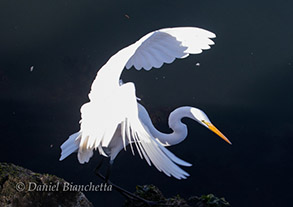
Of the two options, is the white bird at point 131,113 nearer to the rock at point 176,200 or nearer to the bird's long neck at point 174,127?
the bird's long neck at point 174,127

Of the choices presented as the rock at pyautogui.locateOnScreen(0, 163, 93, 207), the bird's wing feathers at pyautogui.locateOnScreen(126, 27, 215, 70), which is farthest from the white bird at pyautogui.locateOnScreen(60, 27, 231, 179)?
the rock at pyautogui.locateOnScreen(0, 163, 93, 207)

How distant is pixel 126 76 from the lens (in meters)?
3.52

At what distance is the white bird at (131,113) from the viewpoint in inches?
62.9

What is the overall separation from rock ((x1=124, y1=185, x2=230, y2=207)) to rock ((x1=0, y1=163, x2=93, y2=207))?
14.4 inches

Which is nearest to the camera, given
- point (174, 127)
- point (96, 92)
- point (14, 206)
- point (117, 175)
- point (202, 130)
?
point (14, 206)

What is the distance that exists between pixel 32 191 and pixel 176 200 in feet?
2.31

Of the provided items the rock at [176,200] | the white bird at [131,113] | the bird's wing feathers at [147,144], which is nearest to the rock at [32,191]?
the white bird at [131,113]

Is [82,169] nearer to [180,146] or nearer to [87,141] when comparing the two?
[180,146]

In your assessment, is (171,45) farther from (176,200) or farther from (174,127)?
(176,200)

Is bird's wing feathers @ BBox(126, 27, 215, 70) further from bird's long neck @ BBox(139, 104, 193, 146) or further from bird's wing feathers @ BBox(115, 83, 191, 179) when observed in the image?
bird's wing feathers @ BBox(115, 83, 191, 179)

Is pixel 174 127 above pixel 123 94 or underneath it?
underneath

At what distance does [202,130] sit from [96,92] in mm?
1536

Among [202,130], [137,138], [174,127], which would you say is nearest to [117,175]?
[202,130]

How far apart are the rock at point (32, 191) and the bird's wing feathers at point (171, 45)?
80cm
